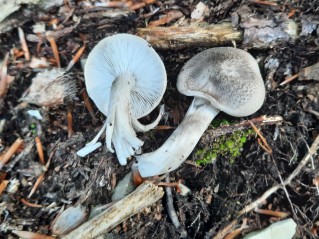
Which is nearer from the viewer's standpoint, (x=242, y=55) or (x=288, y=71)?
(x=242, y=55)

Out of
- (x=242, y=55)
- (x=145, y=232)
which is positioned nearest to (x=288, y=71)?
(x=242, y=55)

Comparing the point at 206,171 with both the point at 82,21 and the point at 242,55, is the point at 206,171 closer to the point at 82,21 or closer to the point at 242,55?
the point at 242,55

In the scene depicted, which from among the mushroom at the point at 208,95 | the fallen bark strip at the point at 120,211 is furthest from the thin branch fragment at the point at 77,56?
the fallen bark strip at the point at 120,211

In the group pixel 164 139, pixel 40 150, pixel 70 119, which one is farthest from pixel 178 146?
pixel 40 150

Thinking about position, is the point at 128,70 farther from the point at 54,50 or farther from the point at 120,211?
the point at 120,211

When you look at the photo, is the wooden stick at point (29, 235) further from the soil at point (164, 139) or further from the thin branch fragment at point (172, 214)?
the thin branch fragment at point (172, 214)
